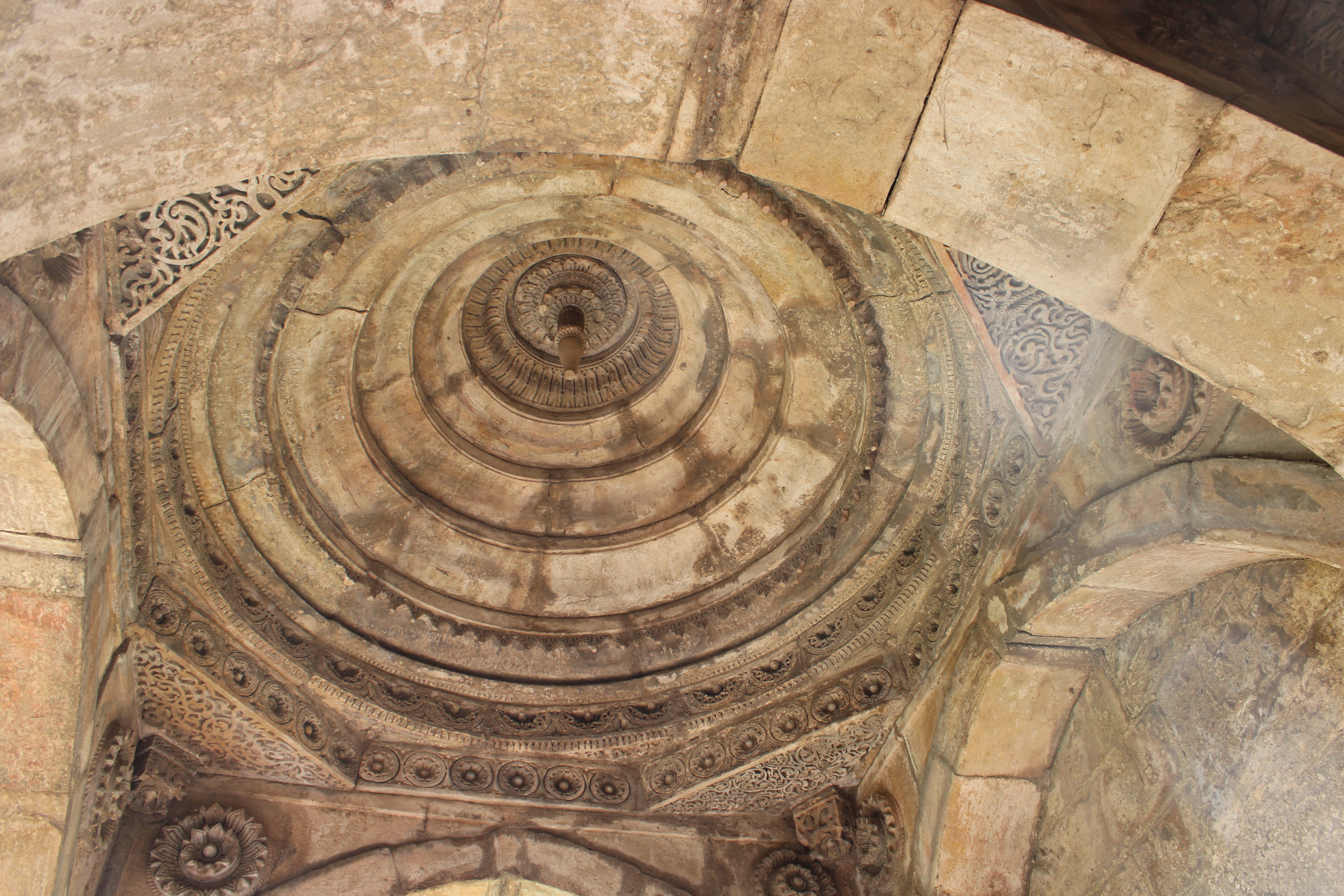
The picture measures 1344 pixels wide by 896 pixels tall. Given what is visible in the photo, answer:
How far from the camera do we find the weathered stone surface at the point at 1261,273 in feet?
6.39

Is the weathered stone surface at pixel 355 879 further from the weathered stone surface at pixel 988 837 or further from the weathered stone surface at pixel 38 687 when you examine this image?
the weathered stone surface at pixel 988 837

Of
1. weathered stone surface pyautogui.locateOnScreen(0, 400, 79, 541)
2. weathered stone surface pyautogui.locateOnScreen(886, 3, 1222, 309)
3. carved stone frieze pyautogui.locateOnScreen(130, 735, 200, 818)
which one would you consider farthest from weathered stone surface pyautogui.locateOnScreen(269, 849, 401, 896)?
weathered stone surface pyautogui.locateOnScreen(886, 3, 1222, 309)

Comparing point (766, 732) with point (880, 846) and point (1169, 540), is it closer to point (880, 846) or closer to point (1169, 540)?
point (880, 846)

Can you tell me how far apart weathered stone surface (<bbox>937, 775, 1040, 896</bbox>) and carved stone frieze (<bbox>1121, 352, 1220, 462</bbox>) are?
1589 millimetres

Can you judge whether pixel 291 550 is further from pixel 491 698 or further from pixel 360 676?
pixel 491 698

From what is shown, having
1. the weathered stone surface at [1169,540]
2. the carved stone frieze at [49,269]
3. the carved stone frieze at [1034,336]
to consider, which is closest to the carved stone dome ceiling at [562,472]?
the carved stone frieze at [1034,336]

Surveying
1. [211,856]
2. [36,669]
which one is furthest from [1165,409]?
[211,856]

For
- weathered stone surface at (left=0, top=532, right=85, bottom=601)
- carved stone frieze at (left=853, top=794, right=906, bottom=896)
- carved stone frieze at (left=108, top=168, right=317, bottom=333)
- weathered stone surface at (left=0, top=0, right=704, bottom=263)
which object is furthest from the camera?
carved stone frieze at (left=853, top=794, right=906, bottom=896)

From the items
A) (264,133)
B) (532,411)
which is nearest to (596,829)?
(532,411)

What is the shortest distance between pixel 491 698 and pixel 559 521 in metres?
0.97

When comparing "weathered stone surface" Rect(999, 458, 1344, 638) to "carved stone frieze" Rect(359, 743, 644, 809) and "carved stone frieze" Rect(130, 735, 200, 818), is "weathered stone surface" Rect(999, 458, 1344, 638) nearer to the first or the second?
"carved stone frieze" Rect(359, 743, 644, 809)

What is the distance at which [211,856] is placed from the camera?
3.57m

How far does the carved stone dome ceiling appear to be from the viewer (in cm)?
338

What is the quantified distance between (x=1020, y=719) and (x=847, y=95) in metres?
2.59
